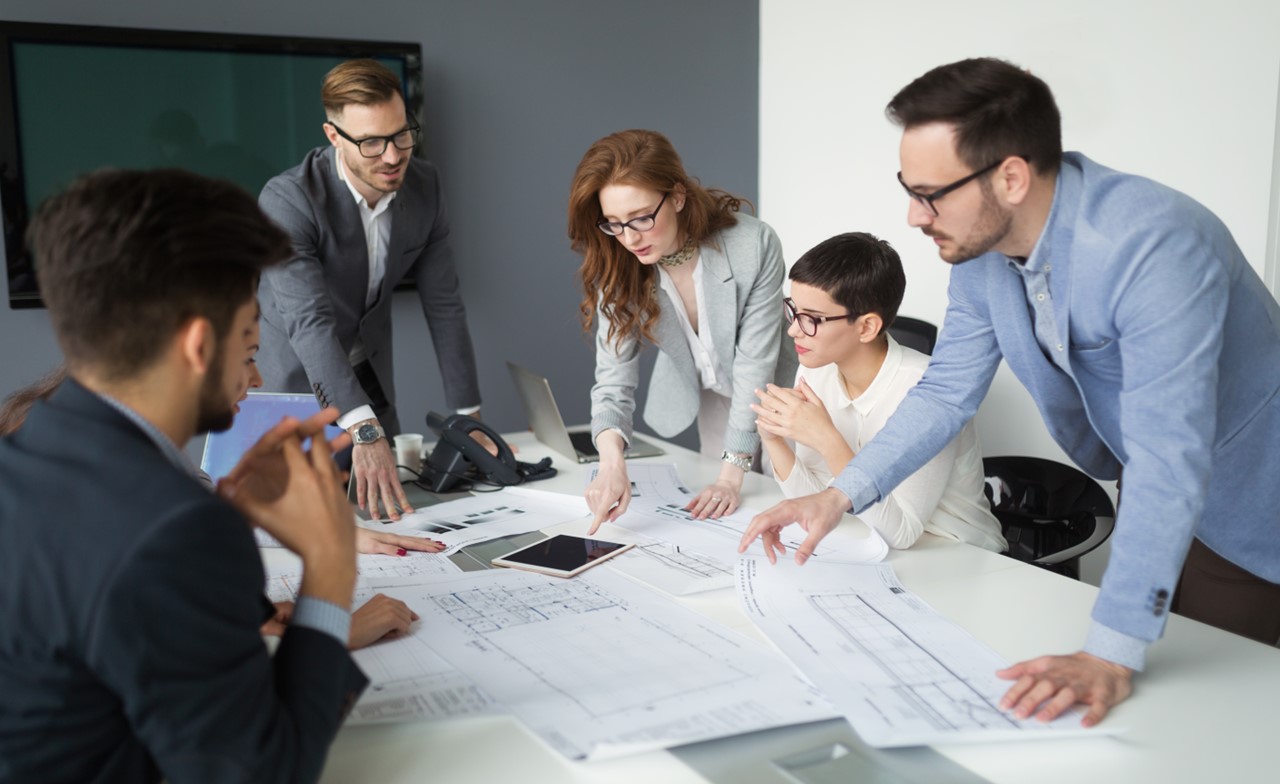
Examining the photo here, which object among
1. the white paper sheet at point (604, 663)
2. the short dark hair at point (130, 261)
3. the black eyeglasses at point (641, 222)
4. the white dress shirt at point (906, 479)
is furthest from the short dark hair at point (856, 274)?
the short dark hair at point (130, 261)

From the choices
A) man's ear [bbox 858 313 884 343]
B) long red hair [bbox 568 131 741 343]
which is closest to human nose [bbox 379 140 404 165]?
long red hair [bbox 568 131 741 343]

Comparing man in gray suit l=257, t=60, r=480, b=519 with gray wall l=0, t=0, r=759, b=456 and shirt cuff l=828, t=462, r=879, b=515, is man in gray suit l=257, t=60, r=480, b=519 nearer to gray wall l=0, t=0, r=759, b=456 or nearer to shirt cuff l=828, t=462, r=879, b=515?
shirt cuff l=828, t=462, r=879, b=515

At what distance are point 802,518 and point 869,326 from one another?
0.61 m

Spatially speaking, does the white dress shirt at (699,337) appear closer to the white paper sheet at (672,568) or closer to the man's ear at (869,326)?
the man's ear at (869,326)

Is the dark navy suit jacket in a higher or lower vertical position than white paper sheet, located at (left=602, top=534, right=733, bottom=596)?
higher

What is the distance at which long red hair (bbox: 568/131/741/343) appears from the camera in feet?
6.85

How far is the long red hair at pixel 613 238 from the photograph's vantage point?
6.85ft

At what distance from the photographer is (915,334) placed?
2.81m

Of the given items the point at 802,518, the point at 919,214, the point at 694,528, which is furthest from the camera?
the point at 694,528

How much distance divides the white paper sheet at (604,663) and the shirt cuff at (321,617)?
0.26 meters

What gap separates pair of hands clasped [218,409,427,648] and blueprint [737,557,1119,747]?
58 centimetres

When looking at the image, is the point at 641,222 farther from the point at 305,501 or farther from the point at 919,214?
the point at 305,501

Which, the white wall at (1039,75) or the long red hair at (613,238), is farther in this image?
the white wall at (1039,75)

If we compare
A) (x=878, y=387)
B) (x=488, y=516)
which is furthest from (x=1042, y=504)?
(x=488, y=516)
